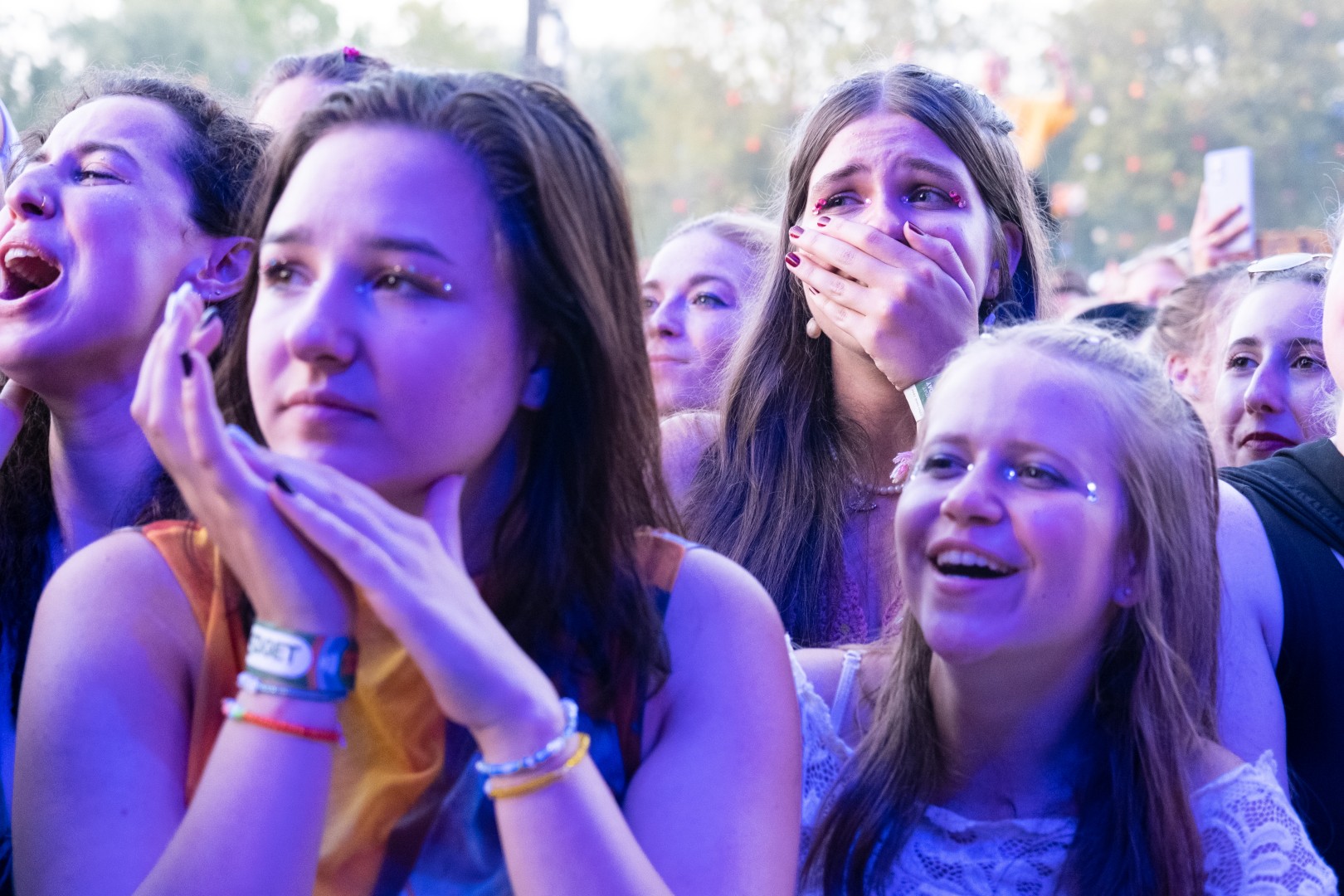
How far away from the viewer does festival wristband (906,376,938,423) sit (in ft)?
8.30

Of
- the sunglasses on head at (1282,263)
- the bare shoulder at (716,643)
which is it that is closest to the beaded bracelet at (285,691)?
the bare shoulder at (716,643)

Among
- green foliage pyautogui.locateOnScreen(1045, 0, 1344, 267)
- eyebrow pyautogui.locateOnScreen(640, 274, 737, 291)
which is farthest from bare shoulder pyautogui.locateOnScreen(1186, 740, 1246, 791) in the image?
green foliage pyautogui.locateOnScreen(1045, 0, 1344, 267)

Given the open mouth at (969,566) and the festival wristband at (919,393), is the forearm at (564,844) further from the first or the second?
the festival wristband at (919,393)

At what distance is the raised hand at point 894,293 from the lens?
2561 millimetres

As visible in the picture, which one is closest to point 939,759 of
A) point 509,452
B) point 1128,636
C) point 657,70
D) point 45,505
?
point 1128,636

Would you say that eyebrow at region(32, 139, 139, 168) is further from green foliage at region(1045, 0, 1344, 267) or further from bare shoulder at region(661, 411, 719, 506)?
green foliage at region(1045, 0, 1344, 267)

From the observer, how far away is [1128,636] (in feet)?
6.71

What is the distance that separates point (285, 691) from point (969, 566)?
0.97 metres

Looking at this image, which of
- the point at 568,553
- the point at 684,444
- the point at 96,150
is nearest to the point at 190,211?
the point at 96,150

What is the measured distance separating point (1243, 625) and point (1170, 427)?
1.32 feet

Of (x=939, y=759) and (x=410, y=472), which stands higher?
(x=410, y=472)

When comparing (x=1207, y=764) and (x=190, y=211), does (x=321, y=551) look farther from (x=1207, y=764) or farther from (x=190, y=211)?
(x=1207, y=764)

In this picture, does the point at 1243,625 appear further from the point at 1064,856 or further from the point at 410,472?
the point at 410,472

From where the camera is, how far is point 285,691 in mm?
1326
